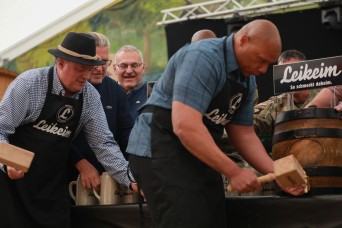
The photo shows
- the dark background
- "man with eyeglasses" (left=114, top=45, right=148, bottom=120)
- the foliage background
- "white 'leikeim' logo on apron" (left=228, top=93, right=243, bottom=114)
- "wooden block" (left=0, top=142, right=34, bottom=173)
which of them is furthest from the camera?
the foliage background

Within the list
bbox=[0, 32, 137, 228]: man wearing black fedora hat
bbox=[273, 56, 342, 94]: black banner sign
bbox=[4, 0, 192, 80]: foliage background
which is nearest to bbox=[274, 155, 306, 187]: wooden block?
bbox=[273, 56, 342, 94]: black banner sign

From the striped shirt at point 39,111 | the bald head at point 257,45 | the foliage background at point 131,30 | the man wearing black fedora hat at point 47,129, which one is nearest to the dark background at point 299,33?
the foliage background at point 131,30

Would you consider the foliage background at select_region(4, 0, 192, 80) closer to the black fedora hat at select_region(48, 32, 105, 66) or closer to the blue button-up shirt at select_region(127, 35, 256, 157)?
the black fedora hat at select_region(48, 32, 105, 66)

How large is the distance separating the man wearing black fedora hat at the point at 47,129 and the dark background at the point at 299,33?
3433 mm

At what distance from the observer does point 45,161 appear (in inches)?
122

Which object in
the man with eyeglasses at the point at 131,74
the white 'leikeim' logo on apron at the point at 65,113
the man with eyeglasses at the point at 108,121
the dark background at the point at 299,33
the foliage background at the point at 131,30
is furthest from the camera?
the foliage background at the point at 131,30

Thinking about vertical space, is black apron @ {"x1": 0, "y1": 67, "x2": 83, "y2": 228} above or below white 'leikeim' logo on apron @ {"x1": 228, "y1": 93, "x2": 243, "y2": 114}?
below

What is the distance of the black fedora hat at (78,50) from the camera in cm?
311

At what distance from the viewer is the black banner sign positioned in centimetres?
274

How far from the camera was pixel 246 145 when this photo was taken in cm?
274

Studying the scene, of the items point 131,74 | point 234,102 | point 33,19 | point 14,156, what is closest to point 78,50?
point 14,156

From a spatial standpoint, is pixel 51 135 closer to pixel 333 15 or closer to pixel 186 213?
pixel 186 213

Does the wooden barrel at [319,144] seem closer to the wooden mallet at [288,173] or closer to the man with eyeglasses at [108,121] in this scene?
the wooden mallet at [288,173]

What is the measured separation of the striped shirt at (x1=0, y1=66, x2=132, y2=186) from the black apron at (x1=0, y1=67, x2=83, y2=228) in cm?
4
